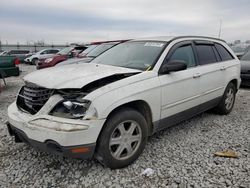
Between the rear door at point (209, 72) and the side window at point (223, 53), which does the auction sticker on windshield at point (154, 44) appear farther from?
the side window at point (223, 53)

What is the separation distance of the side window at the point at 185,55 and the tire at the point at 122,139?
48.2 inches

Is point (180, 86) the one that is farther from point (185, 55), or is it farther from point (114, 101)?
point (114, 101)

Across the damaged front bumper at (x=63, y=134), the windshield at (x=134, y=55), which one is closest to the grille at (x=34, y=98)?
the damaged front bumper at (x=63, y=134)

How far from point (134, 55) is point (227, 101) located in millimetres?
2475

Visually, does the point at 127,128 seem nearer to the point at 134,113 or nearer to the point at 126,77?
the point at 134,113

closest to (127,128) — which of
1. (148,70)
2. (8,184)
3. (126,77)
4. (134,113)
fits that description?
(134,113)

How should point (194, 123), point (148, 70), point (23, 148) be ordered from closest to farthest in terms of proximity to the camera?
1. point (148, 70)
2. point (23, 148)
3. point (194, 123)

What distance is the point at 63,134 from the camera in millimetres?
2357

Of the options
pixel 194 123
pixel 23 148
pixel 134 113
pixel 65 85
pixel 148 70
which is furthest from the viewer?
pixel 194 123

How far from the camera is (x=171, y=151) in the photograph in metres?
3.32

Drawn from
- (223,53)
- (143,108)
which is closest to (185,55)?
(143,108)

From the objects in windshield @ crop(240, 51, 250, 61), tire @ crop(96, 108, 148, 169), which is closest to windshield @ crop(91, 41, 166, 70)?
tire @ crop(96, 108, 148, 169)

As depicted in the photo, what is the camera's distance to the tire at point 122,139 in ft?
8.56

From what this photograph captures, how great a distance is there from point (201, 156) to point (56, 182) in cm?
190
